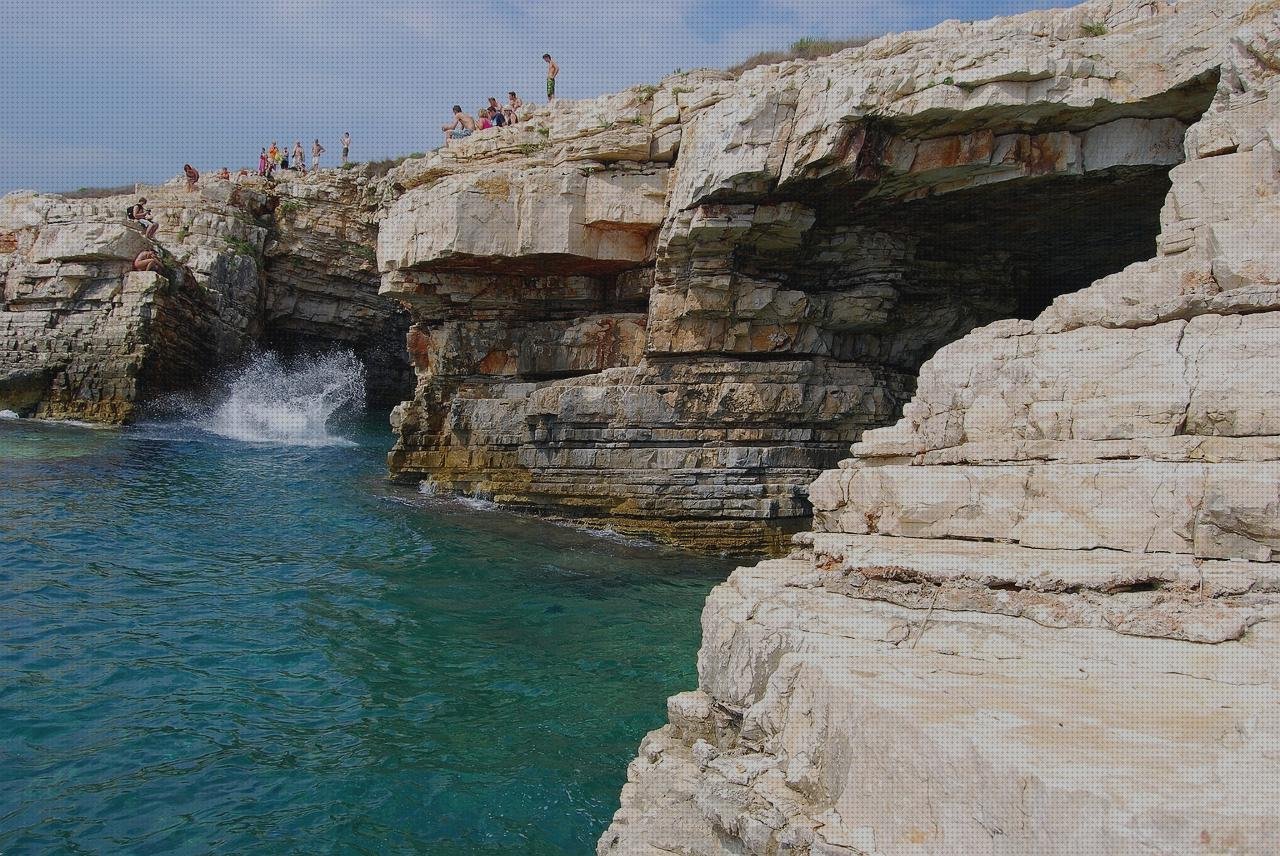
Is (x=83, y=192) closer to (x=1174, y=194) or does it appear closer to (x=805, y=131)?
(x=805, y=131)

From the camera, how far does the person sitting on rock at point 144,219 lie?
26.6m

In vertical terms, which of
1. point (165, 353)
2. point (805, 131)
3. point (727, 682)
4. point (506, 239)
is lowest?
point (727, 682)

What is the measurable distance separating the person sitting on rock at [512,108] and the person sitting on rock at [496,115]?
0.12 meters

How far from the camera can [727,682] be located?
513 cm

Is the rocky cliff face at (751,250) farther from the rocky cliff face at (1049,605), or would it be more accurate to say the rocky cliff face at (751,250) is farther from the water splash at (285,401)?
the water splash at (285,401)

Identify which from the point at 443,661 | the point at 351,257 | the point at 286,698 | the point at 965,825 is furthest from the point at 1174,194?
the point at 351,257

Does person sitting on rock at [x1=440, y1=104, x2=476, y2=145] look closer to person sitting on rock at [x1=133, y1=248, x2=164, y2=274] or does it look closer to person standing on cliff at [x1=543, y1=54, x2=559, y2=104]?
person standing on cliff at [x1=543, y1=54, x2=559, y2=104]

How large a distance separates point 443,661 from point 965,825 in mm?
6645

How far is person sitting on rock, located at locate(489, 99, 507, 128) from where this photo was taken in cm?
1917

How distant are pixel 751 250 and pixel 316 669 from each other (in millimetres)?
10447

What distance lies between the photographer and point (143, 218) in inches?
1072

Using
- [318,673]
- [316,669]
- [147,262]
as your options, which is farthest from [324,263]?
[318,673]

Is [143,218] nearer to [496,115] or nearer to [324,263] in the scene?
[324,263]

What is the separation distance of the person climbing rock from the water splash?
5.41 meters
